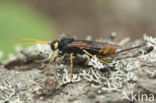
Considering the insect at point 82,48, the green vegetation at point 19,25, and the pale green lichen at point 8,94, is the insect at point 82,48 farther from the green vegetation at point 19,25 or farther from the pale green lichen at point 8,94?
the green vegetation at point 19,25

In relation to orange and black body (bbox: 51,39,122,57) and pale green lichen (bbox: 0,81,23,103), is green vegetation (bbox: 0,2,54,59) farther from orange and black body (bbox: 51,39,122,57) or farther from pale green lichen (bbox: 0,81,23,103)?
pale green lichen (bbox: 0,81,23,103)

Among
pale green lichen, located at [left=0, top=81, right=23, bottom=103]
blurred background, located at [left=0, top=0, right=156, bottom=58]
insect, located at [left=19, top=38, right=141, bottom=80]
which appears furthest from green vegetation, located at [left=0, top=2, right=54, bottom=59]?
pale green lichen, located at [left=0, top=81, right=23, bottom=103]

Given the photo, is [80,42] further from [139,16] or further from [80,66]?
[139,16]

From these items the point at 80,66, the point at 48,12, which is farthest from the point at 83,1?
the point at 80,66

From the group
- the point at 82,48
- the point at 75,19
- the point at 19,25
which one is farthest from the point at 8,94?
the point at 75,19

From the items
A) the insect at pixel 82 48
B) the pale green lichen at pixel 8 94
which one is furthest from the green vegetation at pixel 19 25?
the pale green lichen at pixel 8 94

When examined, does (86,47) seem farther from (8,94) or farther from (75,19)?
(75,19)
